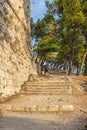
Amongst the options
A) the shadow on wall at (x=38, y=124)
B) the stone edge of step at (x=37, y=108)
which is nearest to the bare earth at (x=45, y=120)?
the shadow on wall at (x=38, y=124)

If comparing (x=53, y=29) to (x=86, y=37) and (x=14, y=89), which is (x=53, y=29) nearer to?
(x=86, y=37)

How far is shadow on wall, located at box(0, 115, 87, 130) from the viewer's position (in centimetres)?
534

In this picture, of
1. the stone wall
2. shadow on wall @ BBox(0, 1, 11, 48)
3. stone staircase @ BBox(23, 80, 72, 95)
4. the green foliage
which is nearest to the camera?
the stone wall

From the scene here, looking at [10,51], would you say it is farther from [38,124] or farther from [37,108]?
[38,124]

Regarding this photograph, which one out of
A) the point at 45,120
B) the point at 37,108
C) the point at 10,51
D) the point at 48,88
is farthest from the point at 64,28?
the point at 45,120

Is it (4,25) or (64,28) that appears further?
(64,28)

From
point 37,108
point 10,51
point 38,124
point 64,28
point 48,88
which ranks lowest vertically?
point 38,124

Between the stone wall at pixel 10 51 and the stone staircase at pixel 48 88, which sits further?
the stone staircase at pixel 48 88

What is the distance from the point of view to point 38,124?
5.61 meters

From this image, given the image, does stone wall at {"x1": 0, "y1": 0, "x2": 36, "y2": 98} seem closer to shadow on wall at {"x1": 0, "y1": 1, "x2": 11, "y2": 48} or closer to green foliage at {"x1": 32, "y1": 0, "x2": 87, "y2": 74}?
shadow on wall at {"x1": 0, "y1": 1, "x2": 11, "y2": 48}

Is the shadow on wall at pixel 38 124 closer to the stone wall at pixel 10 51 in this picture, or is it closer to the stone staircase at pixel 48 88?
the stone wall at pixel 10 51

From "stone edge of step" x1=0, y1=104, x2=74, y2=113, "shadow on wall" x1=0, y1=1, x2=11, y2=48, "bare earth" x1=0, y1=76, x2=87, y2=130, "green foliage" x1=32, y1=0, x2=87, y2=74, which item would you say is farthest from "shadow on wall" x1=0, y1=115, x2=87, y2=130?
"green foliage" x1=32, y1=0, x2=87, y2=74

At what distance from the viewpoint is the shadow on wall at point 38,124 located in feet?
17.5

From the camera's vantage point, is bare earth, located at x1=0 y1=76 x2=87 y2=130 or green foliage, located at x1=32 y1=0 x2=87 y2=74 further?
green foliage, located at x1=32 y1=0 x2=87 y2=74
